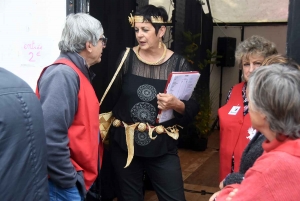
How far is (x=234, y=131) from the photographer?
2.21 metres

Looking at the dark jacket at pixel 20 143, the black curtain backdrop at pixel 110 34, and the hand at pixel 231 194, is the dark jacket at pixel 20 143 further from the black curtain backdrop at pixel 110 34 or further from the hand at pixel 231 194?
the black curtain backdrop at pixel 110 34

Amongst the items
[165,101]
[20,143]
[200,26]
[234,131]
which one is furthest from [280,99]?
[200,26]

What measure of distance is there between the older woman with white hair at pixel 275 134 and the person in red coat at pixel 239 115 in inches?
32.3

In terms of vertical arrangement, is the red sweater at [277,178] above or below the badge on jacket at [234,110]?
below

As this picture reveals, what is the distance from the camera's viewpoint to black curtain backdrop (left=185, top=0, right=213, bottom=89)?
210 inches

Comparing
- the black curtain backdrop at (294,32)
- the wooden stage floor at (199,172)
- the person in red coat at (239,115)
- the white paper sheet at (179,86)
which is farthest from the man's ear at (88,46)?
the wooden stage floor at (199,172)

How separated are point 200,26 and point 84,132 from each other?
4.47 meters

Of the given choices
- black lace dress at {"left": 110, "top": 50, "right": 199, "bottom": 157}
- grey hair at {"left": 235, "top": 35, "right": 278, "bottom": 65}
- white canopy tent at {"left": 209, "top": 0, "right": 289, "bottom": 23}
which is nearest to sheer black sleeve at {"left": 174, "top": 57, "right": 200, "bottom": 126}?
black lace dress at {"left": 110, "top": 50, "right": 199, "bottom": 157}

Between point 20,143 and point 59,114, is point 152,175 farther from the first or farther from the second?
point 20,143

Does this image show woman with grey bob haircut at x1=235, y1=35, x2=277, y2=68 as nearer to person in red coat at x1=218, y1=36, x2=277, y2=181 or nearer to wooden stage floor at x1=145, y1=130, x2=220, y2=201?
person in red coat at x1=218, y1=36, x2=277, y2=181

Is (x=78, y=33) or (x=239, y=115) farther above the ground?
(x=78, y=33)

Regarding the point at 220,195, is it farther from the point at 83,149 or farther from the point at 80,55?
the point at 80,55

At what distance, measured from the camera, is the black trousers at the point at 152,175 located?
8.36 ft

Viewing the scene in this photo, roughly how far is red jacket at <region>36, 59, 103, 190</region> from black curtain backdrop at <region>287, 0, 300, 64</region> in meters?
1.03
